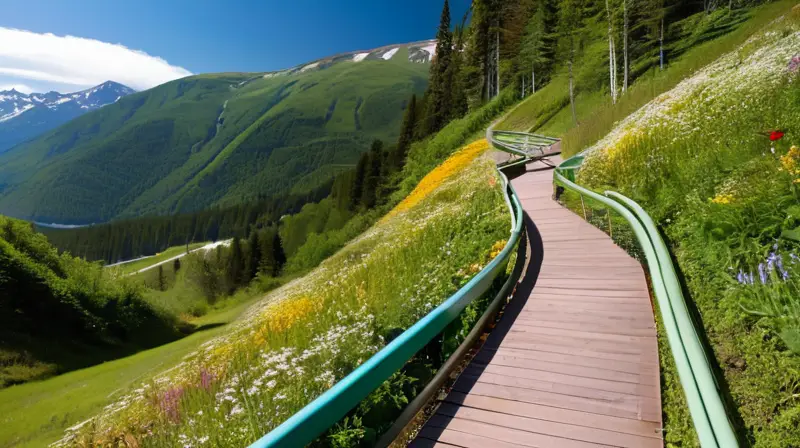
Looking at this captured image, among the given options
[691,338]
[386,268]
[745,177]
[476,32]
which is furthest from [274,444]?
[476,32]

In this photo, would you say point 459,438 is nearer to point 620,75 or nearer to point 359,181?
point 620,75

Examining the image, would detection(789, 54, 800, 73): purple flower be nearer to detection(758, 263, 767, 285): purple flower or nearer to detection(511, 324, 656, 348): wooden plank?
detection(758, 263, 767, 285): purple flower

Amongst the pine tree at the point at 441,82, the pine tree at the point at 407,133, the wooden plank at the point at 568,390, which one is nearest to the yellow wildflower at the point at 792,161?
the wooden plank at the point at 568,390

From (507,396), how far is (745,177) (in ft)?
13.6

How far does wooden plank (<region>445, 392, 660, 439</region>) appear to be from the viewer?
3402 mm

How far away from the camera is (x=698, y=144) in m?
7.57

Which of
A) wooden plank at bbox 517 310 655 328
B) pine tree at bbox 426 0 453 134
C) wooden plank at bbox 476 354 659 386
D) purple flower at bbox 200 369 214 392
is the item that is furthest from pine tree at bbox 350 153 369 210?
wooden plank at bbox 476 354 659 386

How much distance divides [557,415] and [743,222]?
10.0 ft

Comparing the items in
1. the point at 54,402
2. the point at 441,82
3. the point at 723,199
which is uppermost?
the point at 441,82

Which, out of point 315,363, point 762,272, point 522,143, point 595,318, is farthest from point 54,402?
point 522,143

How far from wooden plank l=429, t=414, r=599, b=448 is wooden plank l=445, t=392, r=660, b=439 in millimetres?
225

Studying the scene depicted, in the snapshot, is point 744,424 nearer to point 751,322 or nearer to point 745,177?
point 751,322

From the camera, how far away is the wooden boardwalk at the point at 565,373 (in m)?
3.46

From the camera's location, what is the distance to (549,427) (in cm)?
352
